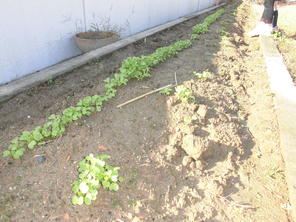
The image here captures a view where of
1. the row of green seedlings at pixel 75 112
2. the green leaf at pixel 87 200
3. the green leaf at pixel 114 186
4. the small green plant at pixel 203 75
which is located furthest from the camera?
the small green plant at pixel 203 75

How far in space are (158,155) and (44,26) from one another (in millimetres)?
3049

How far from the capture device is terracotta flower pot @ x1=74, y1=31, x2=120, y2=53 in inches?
204

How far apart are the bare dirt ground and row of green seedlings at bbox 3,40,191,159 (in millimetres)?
78

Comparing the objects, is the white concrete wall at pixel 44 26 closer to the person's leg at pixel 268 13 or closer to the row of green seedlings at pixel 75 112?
the row of green seedlings at pixel 75 112

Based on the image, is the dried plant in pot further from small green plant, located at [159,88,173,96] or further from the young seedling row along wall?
small green plant, located at [159,88,173,96]

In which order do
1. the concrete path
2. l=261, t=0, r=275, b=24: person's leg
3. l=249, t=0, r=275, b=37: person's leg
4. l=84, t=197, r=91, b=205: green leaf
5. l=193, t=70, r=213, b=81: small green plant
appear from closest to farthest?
l=84, t=197, r=91, b=205: green leaf, the concrete path, l=193, t=70, r=213, b=81: small green plant, l=249, t=0, r=275, b=37: person's leg, l=261, t=0, r=275, b=24: person's leg

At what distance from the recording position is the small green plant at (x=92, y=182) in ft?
7.22

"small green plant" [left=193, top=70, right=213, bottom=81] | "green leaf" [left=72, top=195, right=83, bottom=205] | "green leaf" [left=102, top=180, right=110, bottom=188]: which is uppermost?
"green leaf" [left=102, top=180, right=110, bottom=188]

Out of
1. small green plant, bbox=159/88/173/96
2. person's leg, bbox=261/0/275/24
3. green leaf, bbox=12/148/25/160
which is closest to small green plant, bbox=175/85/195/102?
small green plant, bbox=159/88/173/96

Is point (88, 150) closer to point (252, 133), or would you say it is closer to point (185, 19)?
point (252, 133)

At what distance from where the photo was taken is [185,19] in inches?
375

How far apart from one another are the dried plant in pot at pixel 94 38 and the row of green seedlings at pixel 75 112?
3.84 feet

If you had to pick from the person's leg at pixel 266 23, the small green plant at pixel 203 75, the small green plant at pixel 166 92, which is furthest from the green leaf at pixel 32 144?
the person's leg at pixel 266 23

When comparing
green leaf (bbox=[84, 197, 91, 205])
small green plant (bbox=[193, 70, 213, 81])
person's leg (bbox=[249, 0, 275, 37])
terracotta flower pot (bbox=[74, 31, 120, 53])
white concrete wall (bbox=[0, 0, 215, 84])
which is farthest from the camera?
person's leg (bbox=[249, 0, 275, 37])
